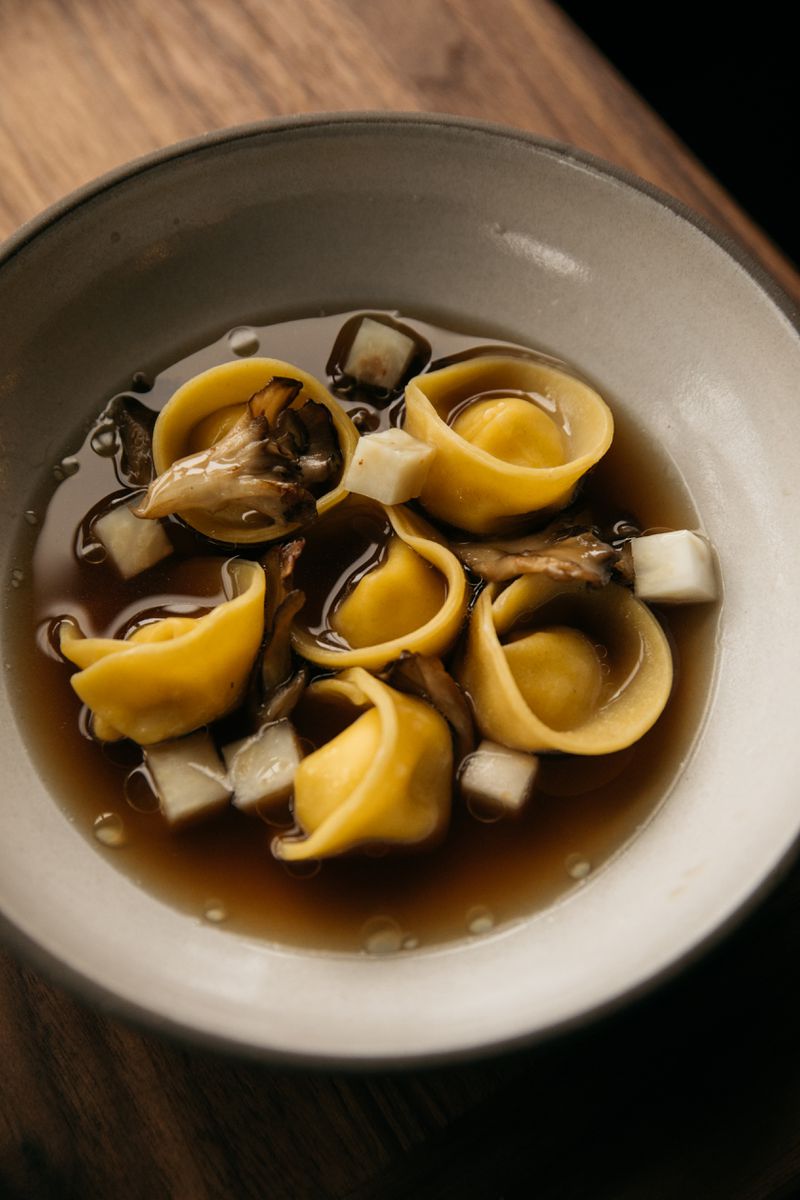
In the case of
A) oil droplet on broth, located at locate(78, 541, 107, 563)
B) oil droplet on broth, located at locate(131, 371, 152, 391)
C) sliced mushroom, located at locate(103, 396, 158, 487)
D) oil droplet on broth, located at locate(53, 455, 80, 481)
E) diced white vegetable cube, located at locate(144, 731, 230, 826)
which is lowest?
diced white vegetable cube, located at locate(144, 731, 230, 826)

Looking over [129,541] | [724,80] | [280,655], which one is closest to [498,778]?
[280,655]

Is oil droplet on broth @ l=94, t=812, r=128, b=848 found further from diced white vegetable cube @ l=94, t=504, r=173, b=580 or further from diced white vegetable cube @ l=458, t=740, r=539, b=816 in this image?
diced white vegetable cube @ l=458, t=740, r=539, b=816

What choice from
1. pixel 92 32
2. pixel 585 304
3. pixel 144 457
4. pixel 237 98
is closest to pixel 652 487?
pixel 585 304

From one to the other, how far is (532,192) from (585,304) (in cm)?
28

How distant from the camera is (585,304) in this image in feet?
8.52

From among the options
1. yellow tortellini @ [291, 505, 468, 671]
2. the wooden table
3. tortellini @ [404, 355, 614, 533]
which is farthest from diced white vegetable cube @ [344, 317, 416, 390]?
the wooden table

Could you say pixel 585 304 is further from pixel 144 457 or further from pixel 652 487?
pixel 144 457

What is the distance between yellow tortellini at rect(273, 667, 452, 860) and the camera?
2.14 m

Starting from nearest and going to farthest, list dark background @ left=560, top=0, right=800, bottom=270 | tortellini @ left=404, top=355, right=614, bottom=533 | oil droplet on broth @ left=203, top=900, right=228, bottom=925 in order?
oil droplet on broth @ left=203, top=900, right=228, bottom=925 < tortellini @ left=404, top=355, right=614, bottom=533 < dark background @ left=560, top=0, right=800, bottom=270

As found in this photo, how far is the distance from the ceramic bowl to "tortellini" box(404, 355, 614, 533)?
0.30ft

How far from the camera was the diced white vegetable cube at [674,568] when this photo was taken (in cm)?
236

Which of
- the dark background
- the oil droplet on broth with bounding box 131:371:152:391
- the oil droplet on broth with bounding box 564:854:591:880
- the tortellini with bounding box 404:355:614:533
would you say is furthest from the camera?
the dark background

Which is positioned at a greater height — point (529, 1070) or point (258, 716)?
point (258, 716)

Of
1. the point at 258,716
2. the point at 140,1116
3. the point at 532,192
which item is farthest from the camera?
the point at 532,192
